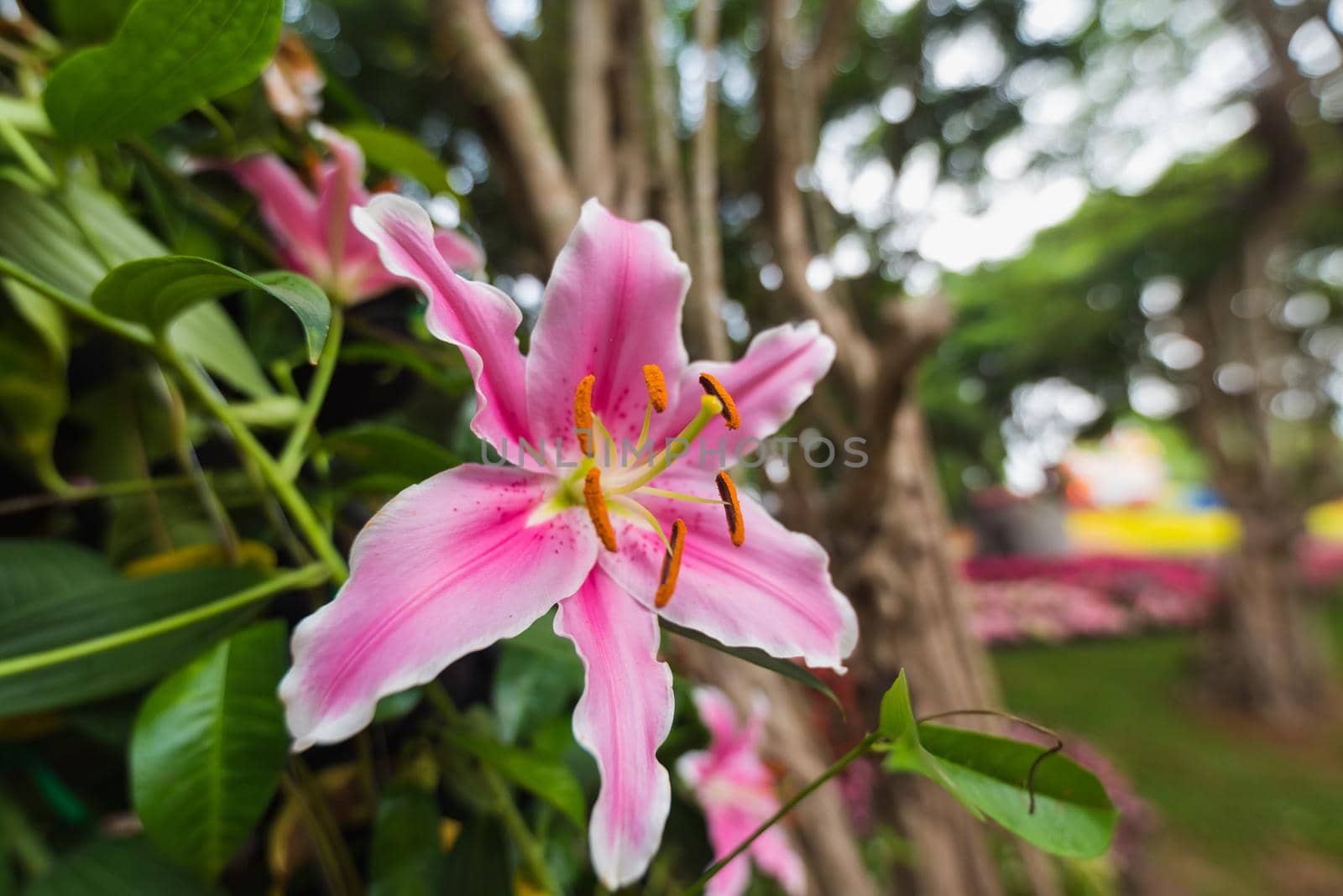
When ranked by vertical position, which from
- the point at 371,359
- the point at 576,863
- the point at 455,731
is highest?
the point at 371,359

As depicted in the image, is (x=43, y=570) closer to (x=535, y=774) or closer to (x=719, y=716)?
(x=535, y=774)

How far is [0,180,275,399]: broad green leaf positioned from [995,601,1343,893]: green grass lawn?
2206 millimetres

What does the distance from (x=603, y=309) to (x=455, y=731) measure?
178 millimetres

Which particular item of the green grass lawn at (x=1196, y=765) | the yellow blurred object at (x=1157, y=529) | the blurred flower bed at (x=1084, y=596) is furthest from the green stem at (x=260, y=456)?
the yellow blurred object at (x=1157, y=529)

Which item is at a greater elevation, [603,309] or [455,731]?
[603,309]

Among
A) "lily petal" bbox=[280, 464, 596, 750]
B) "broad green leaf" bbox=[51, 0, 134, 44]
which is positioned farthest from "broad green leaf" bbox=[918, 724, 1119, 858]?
"broad green leaf" bbox=[51, 0, 134, 44]

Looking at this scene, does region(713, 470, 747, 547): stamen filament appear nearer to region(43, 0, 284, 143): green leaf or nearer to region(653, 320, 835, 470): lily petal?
region(653, 320, 835, 470): lily petal

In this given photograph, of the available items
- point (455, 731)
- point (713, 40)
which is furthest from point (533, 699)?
point (713, 40)

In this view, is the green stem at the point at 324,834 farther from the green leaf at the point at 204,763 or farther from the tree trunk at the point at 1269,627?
the tree trunk at the point at 1269,627

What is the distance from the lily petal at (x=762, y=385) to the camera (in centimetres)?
25

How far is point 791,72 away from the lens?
77cm

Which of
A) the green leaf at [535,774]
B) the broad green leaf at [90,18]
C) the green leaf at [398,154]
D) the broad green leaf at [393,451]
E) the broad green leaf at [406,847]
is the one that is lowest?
the broad green leaf at [406,847]

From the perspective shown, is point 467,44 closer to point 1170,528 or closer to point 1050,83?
point 1050,83

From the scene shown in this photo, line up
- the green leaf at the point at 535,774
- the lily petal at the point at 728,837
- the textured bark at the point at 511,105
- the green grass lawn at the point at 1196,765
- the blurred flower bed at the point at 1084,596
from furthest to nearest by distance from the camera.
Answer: the blurred flower bed at the point at 1084,596 < the green grass lawn at the point at 1196,765 < the textured bark at the point at 511,105 < the lily petal at the point at 728,837 < the green leaf at the point at 535,774
